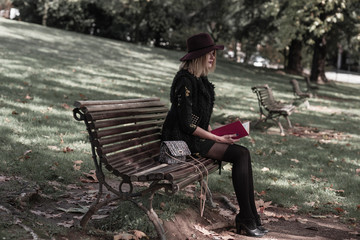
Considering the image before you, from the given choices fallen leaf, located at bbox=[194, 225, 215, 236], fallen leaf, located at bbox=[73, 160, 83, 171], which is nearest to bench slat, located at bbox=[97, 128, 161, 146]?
fallen leaf, located at bbox=[194, 225, 215, 236]

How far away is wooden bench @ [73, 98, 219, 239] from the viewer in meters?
3.79

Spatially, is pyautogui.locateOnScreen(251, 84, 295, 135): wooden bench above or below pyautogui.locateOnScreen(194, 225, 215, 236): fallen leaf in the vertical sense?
above

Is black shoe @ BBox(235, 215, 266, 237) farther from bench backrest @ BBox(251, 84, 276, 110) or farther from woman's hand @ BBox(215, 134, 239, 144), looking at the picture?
bench backrest @ BBox(251, 84, 276, 110)

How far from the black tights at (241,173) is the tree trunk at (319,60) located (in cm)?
2114

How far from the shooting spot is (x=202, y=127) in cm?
466

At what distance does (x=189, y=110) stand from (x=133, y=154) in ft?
2.13

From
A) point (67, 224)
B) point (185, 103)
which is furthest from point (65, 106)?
point (67, 224)

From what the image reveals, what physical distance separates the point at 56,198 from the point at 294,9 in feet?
59.9

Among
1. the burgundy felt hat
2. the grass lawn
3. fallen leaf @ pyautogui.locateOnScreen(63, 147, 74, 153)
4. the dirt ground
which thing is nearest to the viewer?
the dirt ground

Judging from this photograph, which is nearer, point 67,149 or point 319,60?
point 67,149

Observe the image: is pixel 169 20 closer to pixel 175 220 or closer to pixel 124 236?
pixel 175 220

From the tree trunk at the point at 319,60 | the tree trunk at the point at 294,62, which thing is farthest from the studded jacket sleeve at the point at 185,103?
the tree trunk at the point at 294,62

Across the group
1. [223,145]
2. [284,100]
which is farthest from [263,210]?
[284,100]

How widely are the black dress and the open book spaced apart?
148mm
